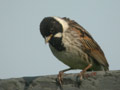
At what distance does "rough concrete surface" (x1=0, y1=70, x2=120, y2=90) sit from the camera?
317 centimetres

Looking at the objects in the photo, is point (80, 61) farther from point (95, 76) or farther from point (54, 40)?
point (95, 76)

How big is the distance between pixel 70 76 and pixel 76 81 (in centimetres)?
18

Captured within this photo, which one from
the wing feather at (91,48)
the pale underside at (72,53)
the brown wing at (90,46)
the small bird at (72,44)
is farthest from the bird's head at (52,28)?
the wing feather at (91,48)

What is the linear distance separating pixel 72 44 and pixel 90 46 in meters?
0.52

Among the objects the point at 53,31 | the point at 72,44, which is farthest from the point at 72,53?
the point at 53,31

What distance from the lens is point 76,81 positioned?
135 inches

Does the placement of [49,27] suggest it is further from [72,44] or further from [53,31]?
[72,44]

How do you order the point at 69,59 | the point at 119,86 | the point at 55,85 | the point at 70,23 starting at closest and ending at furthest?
1. the point at 119,86
2. the point at 55,85
3. the point at 69,59
4. the point at 70,23

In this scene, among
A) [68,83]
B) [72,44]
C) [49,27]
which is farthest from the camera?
[49,27]

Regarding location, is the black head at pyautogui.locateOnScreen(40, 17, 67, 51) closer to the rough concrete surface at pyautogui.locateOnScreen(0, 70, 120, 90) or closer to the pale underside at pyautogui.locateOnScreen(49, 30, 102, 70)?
the pale underside at pyautogui.locateOnScreen(49, 30, 102, 70)

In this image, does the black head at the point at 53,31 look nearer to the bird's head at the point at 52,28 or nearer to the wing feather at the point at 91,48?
the bird's head at the point at 52,28

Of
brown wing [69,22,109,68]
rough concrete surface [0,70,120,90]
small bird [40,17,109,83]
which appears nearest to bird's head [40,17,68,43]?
small bird [40,17,109,83]

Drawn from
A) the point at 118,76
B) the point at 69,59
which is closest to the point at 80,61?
the point at 69,59

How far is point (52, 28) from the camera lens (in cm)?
503
